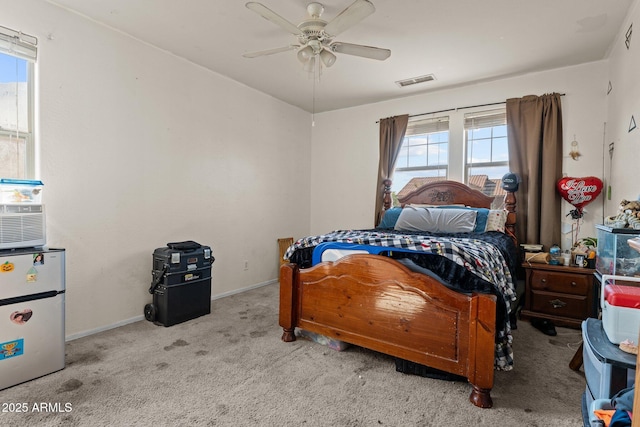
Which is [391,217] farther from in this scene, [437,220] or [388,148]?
[388,148]

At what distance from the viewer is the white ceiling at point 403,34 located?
2.42m

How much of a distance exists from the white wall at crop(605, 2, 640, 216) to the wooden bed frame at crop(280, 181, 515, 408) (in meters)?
1.66

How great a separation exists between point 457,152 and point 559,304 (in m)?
2.04

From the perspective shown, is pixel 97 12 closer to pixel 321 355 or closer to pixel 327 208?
pixel 321 355

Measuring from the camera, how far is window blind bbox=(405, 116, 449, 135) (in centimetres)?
417

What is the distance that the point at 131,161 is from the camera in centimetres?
295

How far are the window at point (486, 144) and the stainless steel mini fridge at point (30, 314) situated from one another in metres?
4.19

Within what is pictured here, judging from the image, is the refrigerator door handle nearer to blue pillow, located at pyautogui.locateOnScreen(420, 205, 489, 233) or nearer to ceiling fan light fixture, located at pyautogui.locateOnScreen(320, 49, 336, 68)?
ceiling fan light fixture, located at pyautogui.locateOnScreen(320, 49, 336, 68)

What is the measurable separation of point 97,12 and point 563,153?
15.1 ft

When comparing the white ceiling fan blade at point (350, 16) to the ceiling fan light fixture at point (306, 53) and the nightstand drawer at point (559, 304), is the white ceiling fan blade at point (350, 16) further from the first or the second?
the nightstand drawer at point (559, 304)

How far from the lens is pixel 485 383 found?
1.72 metres

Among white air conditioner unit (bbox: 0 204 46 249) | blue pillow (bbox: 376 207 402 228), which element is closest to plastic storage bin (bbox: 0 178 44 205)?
white air conditioner unit (bbox: 0 204 46 249)

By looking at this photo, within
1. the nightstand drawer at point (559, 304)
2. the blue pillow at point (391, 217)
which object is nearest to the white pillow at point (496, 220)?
the nightstand drawer at point (559, 304)

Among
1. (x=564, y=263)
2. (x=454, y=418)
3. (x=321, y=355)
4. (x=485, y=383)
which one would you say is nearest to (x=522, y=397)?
(x=485, y=383)
